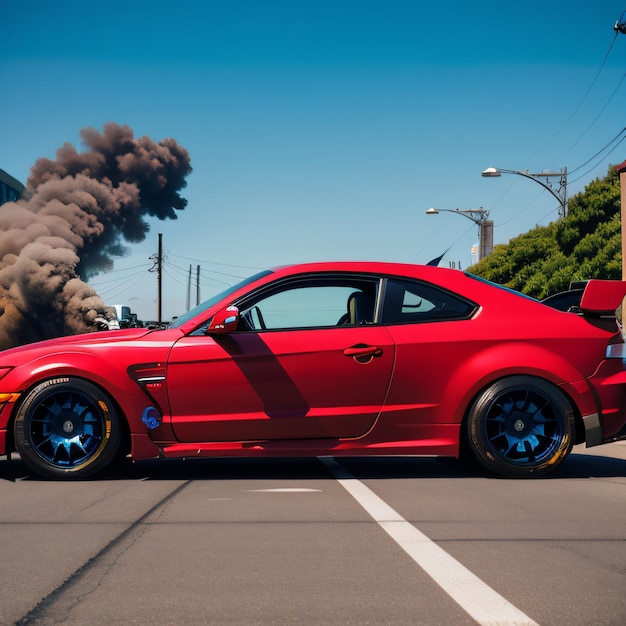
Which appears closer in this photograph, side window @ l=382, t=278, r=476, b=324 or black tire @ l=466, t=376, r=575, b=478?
black tire @ l=466, t=376, r=575, b=478

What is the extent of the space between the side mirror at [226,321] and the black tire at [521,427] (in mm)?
1865

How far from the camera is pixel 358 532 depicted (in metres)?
5.29

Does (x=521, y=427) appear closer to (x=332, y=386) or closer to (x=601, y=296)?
(x=601, y=296)

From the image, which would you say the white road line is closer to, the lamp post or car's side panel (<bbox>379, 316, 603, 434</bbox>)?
car's side panel (<bbox>379, 316, 603, 434</bbox>)

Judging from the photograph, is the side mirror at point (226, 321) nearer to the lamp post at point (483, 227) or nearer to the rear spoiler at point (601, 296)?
the rear spoiler at point (601, 296)

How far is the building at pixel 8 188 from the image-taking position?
294 ft

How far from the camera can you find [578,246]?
149 feet

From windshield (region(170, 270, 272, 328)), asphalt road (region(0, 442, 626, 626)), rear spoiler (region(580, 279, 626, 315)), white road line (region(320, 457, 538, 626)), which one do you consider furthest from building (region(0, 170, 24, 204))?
white road line (region(320, 457, 538, 626))

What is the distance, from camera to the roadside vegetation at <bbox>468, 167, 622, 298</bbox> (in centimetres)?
4322

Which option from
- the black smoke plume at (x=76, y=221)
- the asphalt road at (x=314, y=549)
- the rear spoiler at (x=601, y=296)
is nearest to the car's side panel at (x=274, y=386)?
the asphalt road at (x=314, y=549)

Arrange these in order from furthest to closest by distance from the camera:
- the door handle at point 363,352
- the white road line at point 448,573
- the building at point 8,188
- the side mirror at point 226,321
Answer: the building at point 8,188 → the door handle at point 363,352 → the side mirror at point 226,321 → the white road line at point 448,573

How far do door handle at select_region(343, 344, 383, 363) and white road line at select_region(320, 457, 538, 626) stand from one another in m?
1.06

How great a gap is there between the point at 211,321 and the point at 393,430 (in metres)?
1.55

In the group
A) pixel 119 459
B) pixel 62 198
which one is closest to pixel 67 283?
pixel 62 198
